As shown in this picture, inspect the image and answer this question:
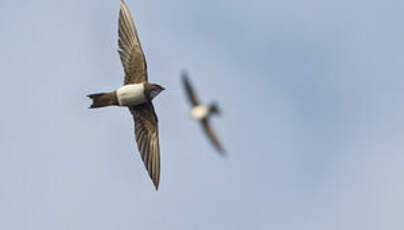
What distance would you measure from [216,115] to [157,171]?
4868mm

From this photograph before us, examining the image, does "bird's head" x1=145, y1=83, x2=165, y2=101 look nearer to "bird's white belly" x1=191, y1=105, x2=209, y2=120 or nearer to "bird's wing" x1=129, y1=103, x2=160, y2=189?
"bird's wing" x1=129, y1=103, x2=160, y2=189

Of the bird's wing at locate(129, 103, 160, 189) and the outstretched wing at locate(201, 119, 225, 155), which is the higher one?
the bird's wing at locate(129, 103, 160, 189)

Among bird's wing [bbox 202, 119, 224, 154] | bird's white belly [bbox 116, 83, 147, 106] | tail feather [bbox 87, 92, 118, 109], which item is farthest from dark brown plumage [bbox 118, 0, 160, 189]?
bird's wing [bbox 202, 119, 224, 154]

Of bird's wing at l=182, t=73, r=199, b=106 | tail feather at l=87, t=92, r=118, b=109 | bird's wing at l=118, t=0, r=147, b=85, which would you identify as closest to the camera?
bird's wing at l=182, t=73, r=199, b=106

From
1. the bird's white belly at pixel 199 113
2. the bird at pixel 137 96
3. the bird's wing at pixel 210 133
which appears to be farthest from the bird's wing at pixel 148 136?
the bird's white belly at pixel 199 113

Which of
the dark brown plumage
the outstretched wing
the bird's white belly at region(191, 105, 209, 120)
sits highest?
the dark brown plumage

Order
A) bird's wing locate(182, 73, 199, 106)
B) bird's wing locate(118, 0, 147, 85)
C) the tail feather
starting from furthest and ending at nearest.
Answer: bird's wing locate(118, 0, 147, 85), the tail feather, bird's wing locate(182, 73, 199, 106)

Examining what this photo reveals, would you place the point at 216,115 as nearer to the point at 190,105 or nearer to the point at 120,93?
the point at 190,105

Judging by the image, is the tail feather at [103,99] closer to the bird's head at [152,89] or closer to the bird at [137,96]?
the bird at [137,96]

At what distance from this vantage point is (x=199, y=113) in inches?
584

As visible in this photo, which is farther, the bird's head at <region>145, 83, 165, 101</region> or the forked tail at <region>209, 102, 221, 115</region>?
the bird's head at <region>145, 83, 165, 101</region>

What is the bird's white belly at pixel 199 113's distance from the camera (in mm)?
14773

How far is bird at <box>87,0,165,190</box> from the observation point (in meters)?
18.4

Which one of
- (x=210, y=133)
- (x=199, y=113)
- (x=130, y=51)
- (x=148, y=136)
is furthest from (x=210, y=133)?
(x=130, y=51)
